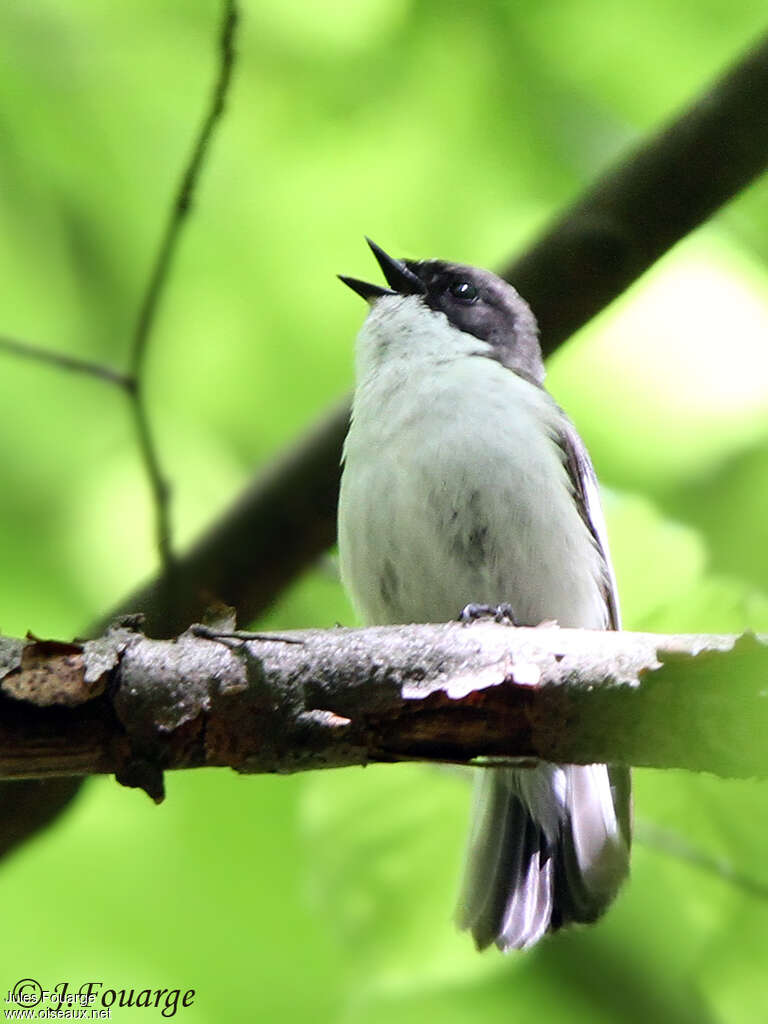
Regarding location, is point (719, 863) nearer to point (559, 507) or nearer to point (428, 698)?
point (559, 507)

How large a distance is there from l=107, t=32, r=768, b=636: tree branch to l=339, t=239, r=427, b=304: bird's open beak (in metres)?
0.45

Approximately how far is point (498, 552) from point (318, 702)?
4.22 feet

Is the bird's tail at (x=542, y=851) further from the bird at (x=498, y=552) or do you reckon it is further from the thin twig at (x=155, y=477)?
the thin twig at (x=155, y=477)

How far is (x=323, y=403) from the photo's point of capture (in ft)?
12.9

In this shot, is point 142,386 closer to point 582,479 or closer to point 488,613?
point 488,613

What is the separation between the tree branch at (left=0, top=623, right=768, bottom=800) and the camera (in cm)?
213

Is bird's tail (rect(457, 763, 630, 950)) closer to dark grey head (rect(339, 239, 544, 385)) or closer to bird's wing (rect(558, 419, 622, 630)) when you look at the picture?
bird's wing (rect(558, 419, 622, 630))

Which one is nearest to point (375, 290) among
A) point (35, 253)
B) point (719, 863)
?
point (35, 253)

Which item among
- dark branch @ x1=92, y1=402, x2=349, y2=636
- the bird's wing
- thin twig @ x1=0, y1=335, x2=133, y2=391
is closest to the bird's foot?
the bird's wing

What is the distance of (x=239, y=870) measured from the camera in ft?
11.4

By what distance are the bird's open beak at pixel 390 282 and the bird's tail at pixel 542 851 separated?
1556mm

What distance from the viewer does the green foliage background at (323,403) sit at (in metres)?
3.15

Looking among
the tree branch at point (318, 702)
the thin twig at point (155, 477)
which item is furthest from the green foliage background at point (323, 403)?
the tree branch at point (318, 702)

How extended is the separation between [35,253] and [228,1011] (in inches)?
90.6
